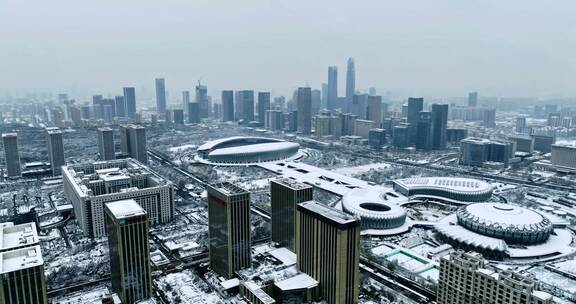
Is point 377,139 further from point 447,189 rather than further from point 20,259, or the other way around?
point 20,259

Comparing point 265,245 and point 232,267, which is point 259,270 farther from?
point 265,245

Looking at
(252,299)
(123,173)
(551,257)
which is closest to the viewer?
(252,299)

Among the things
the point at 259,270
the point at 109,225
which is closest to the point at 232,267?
the point at 259,270

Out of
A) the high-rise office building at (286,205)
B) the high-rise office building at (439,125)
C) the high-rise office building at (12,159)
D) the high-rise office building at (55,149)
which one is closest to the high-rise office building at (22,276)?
the high-rise office building at (286,205)

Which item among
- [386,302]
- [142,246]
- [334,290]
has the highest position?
[142,246]

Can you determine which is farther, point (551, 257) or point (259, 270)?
point (551, 257)

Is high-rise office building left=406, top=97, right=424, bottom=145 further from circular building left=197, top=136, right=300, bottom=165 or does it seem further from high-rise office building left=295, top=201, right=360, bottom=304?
high-rise office building left=295, top=201, right=360, bottom=304

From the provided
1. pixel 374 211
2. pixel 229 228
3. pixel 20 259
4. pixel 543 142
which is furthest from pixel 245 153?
pixel 543 142

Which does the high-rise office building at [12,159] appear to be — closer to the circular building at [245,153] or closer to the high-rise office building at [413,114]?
the circular building at [245,153]
